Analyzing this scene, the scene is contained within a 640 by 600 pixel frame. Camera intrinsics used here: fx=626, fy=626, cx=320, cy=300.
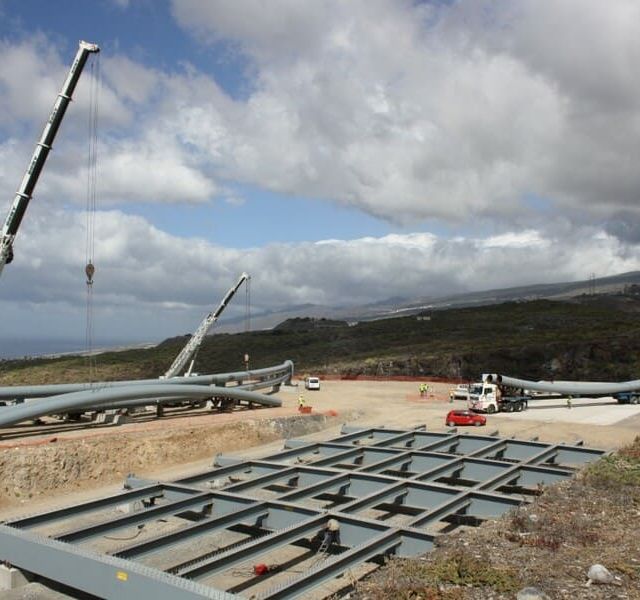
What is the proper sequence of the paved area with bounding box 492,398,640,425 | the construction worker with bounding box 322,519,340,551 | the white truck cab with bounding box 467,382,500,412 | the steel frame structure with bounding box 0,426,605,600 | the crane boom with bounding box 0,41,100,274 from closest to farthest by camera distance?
the steel frame structure with bounding box 0,426,605,600
the construction worker with bounding box 322,519,340,551
the crane boom with bounding box 0,41,100,274
the paved area with bounding box 492,398,640,425
the white truck cab with bounding box 467,382,500,412

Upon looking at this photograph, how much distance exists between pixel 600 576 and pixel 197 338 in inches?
1599

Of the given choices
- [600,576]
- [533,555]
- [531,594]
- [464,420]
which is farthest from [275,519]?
[464,420]

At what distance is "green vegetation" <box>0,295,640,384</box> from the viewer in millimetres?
73188

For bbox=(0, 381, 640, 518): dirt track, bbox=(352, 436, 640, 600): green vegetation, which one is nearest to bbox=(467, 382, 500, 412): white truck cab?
bbox=(0, 381, 640, 518): dirt track

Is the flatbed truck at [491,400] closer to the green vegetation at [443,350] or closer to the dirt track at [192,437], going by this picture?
the dirt track at [192,437]

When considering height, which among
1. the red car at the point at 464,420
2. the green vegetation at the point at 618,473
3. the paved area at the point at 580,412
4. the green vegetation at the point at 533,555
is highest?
the green vegetation at the point at 533,555

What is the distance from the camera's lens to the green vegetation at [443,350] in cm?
7319

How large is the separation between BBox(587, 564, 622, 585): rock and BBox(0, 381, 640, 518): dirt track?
54.6 ft

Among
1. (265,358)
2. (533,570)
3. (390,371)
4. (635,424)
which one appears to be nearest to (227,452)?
(533,570)

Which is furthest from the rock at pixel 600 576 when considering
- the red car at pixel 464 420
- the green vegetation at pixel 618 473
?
the red car at pixel 464 420

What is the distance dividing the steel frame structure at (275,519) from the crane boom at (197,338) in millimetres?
24910

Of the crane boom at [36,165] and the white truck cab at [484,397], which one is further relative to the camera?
the white truck cab at [484,397]

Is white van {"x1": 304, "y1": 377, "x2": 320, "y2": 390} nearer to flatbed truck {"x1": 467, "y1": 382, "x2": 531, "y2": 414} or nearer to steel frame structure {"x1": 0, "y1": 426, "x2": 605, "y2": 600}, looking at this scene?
flatbed truck {"x1": 467, "y1": 382, "x2": 531, "y2": 414}

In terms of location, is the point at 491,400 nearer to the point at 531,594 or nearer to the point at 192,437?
the point at 192,437
